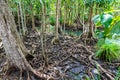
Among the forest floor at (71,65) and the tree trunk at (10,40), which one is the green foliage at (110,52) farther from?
the tree trunk at (10,40)

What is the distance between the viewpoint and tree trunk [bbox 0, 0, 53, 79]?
329 centimetres

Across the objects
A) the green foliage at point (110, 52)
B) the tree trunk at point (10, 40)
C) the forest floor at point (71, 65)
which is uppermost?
the tree trunk at point (10, 40)

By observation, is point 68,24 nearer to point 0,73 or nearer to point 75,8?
point 75,8

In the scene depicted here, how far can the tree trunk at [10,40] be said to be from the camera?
329 centimetres

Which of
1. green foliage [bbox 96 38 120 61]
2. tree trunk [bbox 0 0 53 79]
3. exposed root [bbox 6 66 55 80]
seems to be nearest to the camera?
tree trunk [bbox 0 0 53 79]

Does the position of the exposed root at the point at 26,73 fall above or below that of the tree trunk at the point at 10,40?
below

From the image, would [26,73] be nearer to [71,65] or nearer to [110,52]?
[71,65]

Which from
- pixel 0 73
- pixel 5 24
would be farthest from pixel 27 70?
pixel 5 24

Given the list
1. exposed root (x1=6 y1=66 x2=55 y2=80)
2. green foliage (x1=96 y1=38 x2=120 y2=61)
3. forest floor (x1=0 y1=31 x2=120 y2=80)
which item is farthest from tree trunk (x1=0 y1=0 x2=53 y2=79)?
green foliage (x1=96 y1=38 x2=120 y2=61)

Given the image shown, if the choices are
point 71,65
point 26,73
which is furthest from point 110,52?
point 26,73

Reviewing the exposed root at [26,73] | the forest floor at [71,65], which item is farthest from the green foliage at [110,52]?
the exposed root at [26,73]

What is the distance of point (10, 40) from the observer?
344 centimetres

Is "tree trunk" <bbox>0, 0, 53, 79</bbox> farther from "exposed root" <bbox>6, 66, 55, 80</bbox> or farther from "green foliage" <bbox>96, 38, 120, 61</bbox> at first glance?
"green foliage" <bbox>96, 38, 120, 61</bbox>

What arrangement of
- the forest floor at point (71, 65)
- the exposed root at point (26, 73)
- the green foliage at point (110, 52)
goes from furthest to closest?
the green foliage at point (110, 52) → the forest floor at point (71, 65) → the exposed root at point (26, 73)
